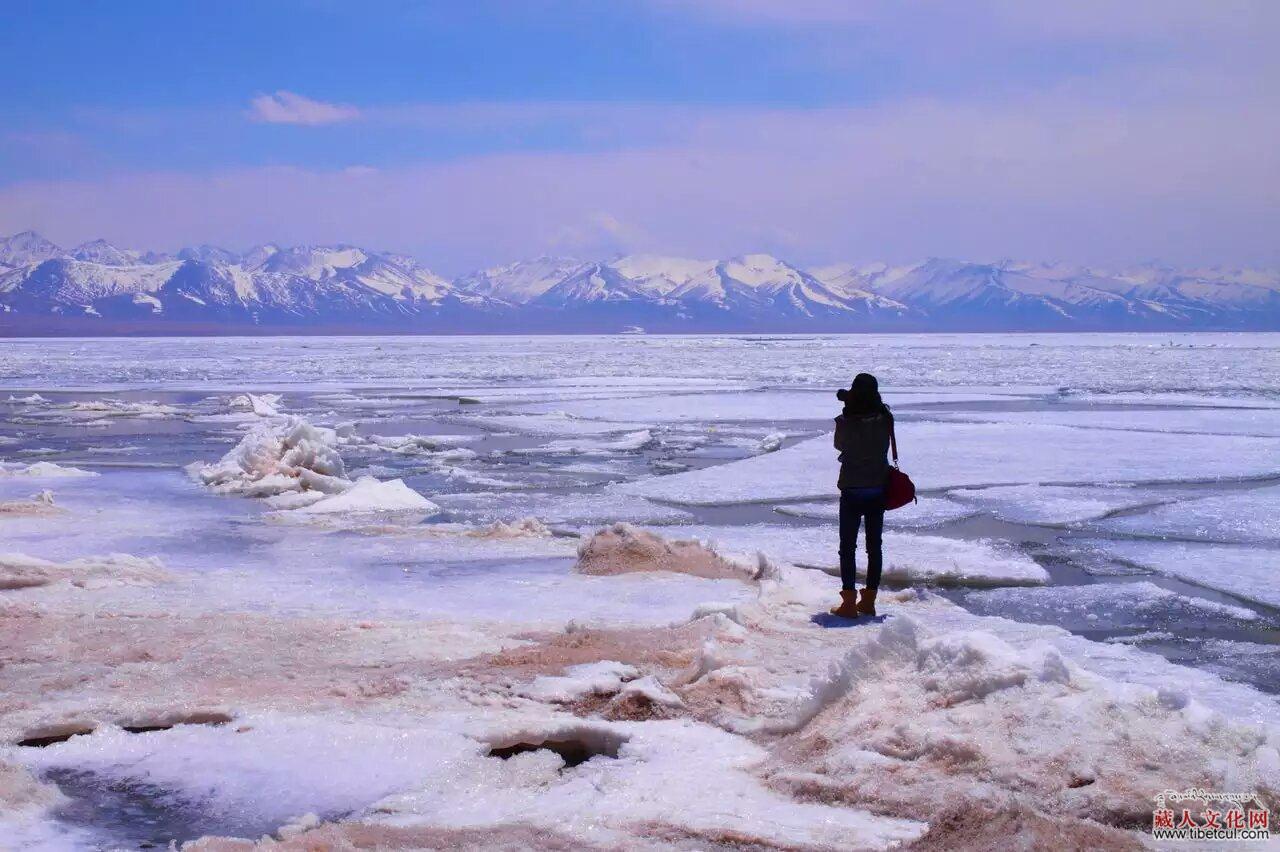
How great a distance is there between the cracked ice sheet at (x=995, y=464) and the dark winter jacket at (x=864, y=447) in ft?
16.6

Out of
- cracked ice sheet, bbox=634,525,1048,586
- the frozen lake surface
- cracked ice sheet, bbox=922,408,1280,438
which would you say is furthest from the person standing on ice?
cracked ice sheet, bbox=922,408,1280,438

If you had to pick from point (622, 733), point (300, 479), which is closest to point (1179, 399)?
point (300, 479)

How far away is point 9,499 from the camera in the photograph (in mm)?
11062

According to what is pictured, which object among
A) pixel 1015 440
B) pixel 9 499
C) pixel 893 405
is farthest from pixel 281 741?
pixel 893 405

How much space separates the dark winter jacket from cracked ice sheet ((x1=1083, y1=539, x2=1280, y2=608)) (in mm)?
2571

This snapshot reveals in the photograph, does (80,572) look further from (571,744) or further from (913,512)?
(913,512)

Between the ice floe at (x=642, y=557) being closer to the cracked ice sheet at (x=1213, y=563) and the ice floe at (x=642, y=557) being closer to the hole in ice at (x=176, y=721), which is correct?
the cracked ice sheet at (x=1213, y=563)

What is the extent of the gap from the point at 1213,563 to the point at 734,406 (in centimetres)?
1754

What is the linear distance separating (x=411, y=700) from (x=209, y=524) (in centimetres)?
573

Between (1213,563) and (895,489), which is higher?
(895,489)

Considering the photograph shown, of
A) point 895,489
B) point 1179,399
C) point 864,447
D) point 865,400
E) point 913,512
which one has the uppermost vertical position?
point 865,400

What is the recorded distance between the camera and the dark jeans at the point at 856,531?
644 centimetres

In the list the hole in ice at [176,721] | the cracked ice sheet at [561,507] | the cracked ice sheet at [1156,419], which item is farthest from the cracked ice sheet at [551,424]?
the hole in ice at [176,721]

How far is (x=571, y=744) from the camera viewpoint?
4387 millimetres
